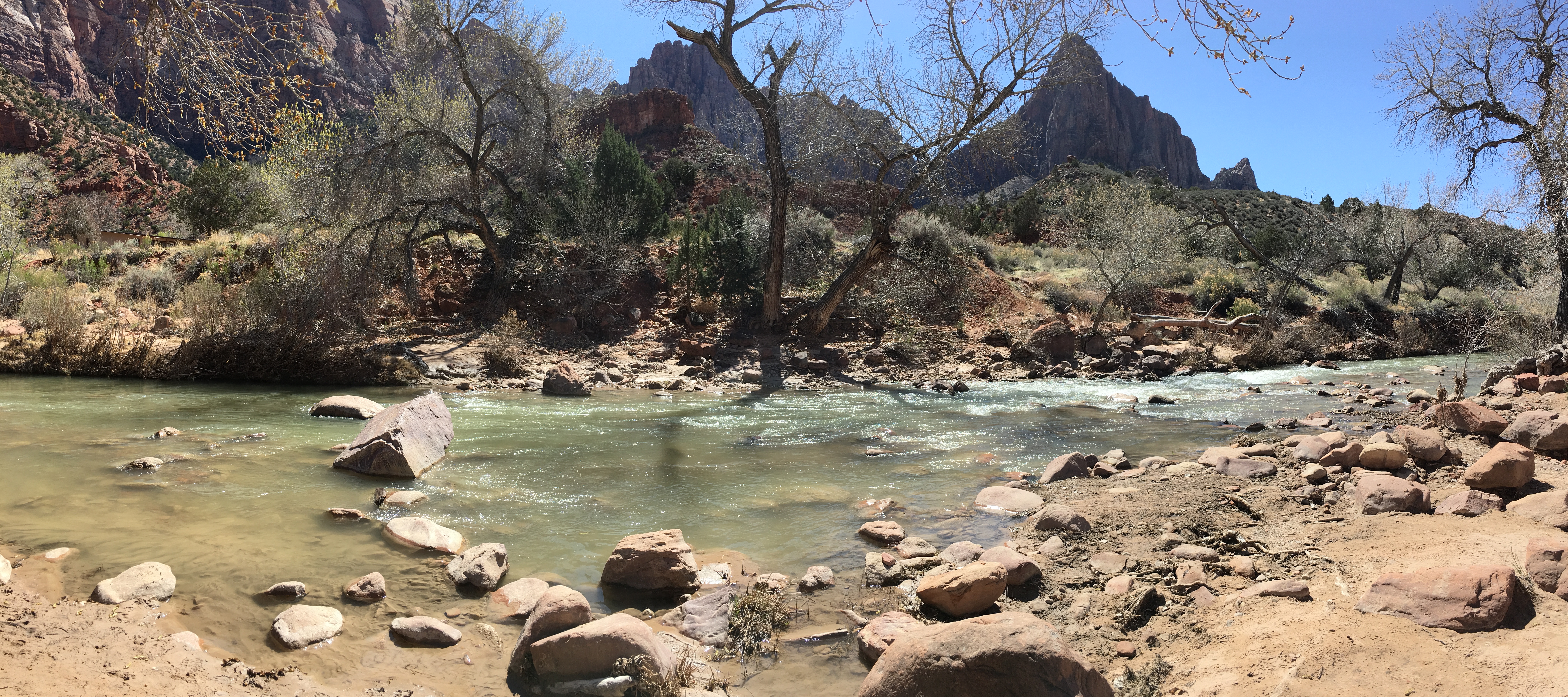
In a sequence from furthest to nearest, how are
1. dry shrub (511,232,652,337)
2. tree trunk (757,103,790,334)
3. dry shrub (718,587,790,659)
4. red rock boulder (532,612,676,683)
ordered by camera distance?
dry shrub (511,232,652,337), tree trunk (757,103,790,334), dry shrub (718,587,790,659), red rock boulder (532,612,676,683)

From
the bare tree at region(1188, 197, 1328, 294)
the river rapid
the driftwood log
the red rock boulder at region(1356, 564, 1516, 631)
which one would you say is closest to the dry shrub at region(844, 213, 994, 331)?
the driftwood log

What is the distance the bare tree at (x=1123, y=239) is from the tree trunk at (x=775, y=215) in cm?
704

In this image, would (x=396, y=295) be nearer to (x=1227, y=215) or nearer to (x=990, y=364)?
(x=990, y=364)

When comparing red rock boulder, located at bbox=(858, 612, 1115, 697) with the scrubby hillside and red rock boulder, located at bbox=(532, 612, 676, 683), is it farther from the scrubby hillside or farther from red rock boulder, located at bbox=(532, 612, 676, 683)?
the scrubby hillside

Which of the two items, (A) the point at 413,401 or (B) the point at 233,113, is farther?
(A) the point at 413,401

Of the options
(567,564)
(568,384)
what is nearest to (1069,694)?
(567,564)

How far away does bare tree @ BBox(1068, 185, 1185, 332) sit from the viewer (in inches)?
717

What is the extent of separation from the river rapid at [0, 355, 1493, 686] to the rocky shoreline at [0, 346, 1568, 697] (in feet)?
0.59

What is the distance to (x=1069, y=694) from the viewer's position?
2.82 meters

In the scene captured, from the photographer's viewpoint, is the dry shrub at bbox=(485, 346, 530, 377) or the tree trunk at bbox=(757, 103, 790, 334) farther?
the tree trunk at bbox=(757, 103, 790, 334)

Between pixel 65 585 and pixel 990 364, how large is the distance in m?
14.2

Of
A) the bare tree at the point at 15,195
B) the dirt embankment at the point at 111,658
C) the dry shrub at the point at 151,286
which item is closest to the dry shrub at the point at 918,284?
the dirt embankment at the point at 111,658

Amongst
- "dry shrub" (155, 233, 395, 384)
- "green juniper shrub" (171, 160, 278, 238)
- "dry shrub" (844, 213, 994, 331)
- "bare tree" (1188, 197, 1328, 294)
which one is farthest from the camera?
"green juniper shrub" (171, 160, 278, 238)

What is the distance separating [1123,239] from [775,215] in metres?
8.15
